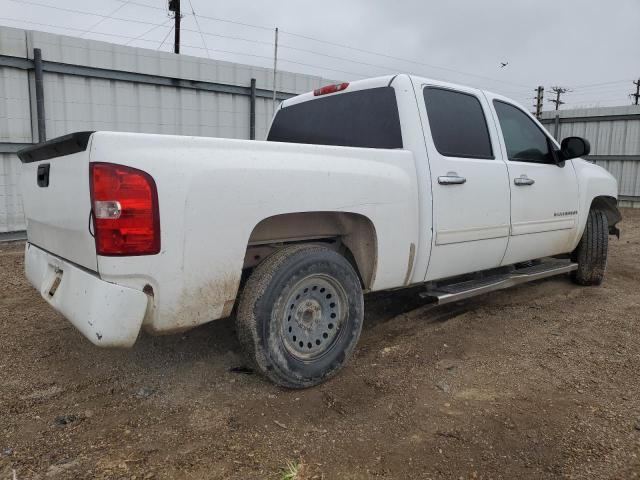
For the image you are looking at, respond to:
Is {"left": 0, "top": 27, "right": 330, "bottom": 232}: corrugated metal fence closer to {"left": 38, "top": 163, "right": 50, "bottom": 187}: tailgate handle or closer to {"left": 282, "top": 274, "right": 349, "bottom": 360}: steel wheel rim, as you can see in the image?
{"left": 38, "top": 163, "right": 50, "bottom": 187}: tailgate handle

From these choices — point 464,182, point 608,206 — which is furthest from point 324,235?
point 608,206

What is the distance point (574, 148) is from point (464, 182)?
5.45ft

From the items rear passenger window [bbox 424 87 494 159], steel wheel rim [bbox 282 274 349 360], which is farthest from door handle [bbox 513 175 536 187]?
steel wheel rim [bbox 282 274 349 360]

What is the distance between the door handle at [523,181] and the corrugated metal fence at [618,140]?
13982mm

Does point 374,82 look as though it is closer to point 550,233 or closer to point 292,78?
point 550,233

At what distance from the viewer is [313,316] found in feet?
9.62

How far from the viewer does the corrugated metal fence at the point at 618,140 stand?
15.5m

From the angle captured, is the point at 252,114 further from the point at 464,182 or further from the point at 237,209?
the point at 237,209

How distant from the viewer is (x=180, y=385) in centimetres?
295

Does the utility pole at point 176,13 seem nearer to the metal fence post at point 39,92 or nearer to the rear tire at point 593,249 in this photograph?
the metal fence post at point 39,92

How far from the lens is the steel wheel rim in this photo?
2.82 m

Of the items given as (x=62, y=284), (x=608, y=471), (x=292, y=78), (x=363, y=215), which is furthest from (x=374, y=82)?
(x=292, y=78)

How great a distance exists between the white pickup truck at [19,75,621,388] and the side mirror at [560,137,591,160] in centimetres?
1

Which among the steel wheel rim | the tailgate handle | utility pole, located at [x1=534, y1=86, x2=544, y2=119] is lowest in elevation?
the steel wheel rim
